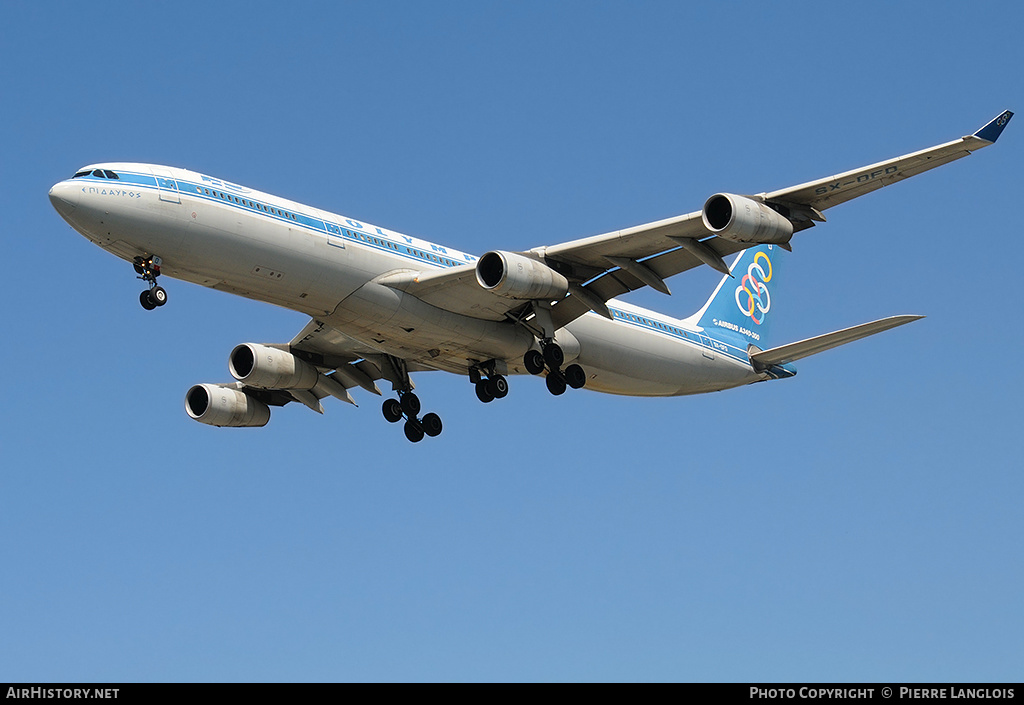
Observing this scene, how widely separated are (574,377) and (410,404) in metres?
5.32

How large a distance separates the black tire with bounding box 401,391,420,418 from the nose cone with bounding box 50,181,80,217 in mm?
12146

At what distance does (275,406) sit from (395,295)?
976 cm

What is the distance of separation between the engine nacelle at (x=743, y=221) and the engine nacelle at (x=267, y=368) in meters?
13.3

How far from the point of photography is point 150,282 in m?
29.0

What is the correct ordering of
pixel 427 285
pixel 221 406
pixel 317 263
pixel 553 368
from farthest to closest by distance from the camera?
pixel 221 406 → pixel 553 368 → pixel 427 285 → pixel 317 263

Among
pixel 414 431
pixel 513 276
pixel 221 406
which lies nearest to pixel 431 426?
pixel 414 431

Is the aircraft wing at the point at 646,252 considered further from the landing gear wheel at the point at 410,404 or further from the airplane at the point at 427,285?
the landing gear wheel at the point at 410,404

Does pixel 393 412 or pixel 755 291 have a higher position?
pixel 755 291

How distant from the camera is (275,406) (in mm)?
39625

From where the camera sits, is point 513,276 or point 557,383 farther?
point 557,383

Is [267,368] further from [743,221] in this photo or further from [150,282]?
[743,221]
